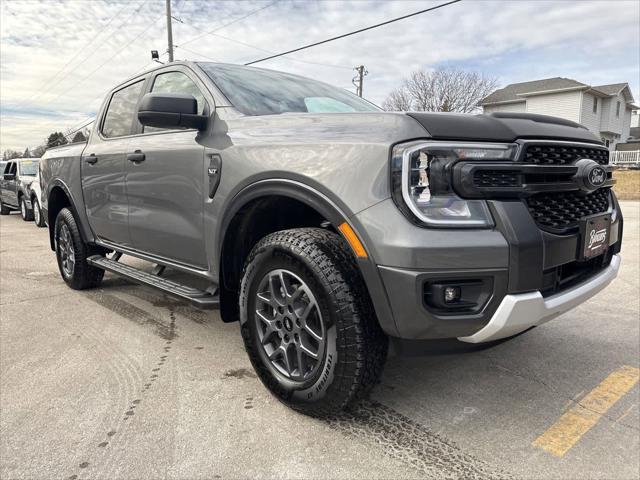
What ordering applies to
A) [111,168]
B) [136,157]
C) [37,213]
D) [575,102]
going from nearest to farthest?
[136,157] < [111,168] < [37,213] < [575,102]

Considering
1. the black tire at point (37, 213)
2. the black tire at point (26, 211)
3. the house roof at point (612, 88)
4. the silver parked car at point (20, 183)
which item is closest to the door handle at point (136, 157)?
the black tire at point (37, 213)

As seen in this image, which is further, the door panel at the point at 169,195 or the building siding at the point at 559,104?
the building siding at the point at 559,104

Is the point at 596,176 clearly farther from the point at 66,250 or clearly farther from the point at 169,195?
the point at 66,250

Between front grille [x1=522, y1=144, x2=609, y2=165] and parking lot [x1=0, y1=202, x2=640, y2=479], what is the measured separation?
86 cm

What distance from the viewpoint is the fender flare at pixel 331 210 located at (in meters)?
2.00

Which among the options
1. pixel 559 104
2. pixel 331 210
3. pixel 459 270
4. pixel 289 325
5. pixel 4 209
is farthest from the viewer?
pixel 559 104

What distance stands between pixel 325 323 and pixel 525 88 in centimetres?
3704

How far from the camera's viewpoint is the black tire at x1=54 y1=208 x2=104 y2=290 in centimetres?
475

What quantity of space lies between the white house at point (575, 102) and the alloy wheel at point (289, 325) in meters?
30.6

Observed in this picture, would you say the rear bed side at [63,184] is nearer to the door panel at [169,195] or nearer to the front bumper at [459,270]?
the door panel at [169,195]

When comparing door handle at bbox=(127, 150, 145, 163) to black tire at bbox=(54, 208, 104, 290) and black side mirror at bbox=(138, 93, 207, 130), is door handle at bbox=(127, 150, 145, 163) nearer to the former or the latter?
black side mirror at bbox=(138, 93, 207, 130)

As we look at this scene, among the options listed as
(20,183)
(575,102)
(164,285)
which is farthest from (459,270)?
(575,102)

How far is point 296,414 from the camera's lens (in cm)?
249

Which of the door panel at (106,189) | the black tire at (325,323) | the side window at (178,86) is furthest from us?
the door panel at (106,189)
